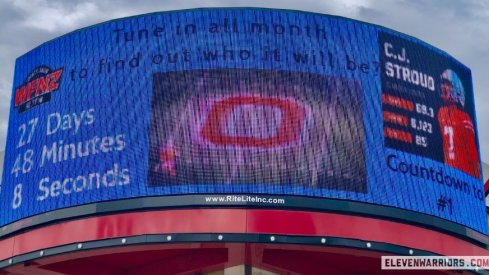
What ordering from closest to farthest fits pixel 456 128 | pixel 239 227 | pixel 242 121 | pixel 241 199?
pixel 239 227 < pixel 241 199 < pixel 242 121 < pixel 456 128

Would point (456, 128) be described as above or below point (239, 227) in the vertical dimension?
above

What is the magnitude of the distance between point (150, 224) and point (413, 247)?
9.79 metres

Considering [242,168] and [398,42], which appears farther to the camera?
[398,42]

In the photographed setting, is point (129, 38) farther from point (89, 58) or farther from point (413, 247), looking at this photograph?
point (413, 247)

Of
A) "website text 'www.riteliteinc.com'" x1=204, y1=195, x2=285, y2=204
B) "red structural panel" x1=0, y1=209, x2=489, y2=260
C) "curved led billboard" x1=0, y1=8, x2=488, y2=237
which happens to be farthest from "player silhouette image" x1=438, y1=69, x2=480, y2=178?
"website text 'www.riteliteinc.com'" x1=204, y1=195, x2=285, y2=204

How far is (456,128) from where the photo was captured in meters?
36.5

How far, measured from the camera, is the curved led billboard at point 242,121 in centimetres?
3178

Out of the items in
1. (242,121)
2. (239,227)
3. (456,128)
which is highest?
(456,128)

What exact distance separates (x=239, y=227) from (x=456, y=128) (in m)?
11.6

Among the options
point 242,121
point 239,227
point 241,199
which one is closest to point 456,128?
point 242,121

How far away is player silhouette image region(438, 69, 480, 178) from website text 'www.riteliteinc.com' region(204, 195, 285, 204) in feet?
28.5

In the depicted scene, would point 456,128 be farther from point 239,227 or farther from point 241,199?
point 239,227

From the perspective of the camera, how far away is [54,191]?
33.9m

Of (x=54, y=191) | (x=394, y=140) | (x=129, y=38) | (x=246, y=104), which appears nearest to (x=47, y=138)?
(x=54, y=191)
